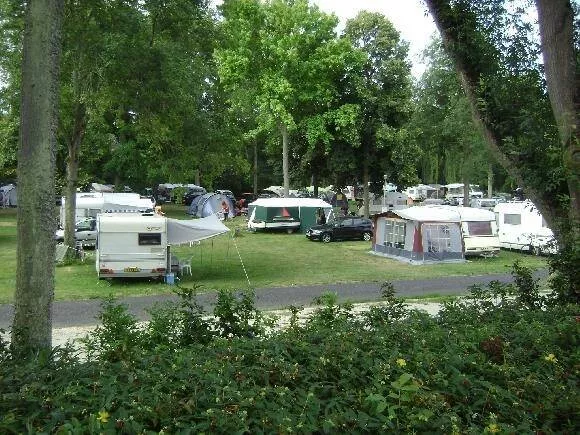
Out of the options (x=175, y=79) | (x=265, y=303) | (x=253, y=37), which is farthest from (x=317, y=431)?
(x=253, y=37)

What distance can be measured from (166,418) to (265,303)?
10358 millimetres

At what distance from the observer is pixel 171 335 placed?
4961 millimetres

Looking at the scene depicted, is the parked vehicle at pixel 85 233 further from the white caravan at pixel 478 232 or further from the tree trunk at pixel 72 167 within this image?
the white caravan at pixel 478 232

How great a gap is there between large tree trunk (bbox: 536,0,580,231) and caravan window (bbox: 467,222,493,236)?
17.0 m

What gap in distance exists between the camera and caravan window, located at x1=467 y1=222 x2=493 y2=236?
75.6 feet

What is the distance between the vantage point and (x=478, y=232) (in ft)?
75.8

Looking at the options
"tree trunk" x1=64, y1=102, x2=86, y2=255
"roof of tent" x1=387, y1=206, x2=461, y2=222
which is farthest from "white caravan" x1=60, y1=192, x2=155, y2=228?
"roof of tent" x1=387, y1=206, x2=461, y2=222

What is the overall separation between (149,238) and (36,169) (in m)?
11.9

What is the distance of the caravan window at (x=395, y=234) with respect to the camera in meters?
22.0

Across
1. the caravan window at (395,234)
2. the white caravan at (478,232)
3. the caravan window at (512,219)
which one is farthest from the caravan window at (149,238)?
the caravan window at (512,219)

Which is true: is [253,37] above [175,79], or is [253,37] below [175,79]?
above

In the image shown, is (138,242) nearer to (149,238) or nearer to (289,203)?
(149,238)

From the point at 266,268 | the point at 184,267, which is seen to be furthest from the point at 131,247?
the point at 266,268

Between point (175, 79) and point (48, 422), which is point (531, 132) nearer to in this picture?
point (48, 422)
